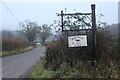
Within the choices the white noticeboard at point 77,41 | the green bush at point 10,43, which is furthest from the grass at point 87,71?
the green bush at point 10,43

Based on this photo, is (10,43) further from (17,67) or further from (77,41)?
(77,41)

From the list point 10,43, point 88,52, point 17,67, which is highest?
point 10,43

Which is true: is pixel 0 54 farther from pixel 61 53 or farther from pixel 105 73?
pixel 105 73

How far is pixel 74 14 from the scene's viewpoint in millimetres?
14438

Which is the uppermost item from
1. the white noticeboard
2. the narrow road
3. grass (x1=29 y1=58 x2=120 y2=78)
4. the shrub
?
the white noticeboard

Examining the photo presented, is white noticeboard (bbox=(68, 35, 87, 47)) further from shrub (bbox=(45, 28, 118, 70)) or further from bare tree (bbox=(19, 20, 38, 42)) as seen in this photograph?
bare tree (bbox=(19, 20, 38, 42))

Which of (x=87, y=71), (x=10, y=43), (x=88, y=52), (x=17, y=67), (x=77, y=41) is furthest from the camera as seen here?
(x=10, y=43)

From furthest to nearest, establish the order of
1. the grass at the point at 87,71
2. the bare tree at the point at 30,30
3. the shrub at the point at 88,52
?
the bare tree at the point at 30,30 → the shrub at the point at 88,52 → the grass at the point at 87,71

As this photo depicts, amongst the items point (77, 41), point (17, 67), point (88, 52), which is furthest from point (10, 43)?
point (77, 41)

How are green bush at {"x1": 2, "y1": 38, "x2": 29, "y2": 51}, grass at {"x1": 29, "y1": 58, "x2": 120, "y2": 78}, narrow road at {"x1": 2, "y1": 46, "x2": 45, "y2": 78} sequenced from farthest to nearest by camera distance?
green bush at {"x1": 2, "y1": 38, "x2": 29, "y2": 51} < narrow road at {"x1": 2, "y1": 46, "x2": 45, "y2": 78} < grass at {"x1": 29, "y1": 58, "x2": 120, "y2": 78}

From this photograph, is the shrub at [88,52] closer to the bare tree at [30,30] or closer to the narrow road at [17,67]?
the narrow road at [17,67]

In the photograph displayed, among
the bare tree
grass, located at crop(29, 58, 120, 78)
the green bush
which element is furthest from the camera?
the bare tree

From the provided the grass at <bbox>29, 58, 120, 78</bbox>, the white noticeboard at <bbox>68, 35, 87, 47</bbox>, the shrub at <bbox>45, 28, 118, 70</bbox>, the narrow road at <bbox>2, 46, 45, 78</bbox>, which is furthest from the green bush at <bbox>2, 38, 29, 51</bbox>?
the grass at <bbox>29, 58, 120, 78</bbox>

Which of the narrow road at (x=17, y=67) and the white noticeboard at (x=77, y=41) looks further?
the narrow road at (x=17, y=67)
